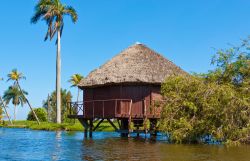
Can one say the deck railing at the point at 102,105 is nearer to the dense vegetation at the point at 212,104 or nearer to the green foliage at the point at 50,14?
the dense vegetation at the point at 212,104

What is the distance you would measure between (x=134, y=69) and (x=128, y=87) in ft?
3.86

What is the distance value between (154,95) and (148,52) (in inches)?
137

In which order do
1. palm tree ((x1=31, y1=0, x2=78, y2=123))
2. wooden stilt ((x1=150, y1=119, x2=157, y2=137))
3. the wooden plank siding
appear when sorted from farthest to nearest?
palm tree ((x1=31, y1=0, x2=78, y2=123)) → the wooden plank siding → wooden stilt ((x1=150, y1=119, x2=157, y2=137))

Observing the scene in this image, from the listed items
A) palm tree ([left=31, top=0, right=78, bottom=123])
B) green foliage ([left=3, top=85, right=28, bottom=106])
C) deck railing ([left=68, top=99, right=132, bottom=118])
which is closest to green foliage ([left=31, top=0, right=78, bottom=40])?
palm tree ([left=31, top=0, right=78, bottom=123])

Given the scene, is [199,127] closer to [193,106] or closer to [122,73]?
[193,106]

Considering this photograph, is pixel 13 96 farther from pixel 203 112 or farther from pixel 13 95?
pixel 203 112

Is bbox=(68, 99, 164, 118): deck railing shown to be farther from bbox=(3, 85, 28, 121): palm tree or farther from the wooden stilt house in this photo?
bbox=(3, 85, 28, 121): palm tree

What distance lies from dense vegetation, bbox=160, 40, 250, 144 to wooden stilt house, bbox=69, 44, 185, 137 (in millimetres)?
3198

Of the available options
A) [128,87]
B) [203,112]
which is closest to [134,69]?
[128,87]

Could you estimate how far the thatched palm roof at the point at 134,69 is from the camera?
27.5 m

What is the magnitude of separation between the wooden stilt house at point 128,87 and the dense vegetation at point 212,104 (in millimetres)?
3198

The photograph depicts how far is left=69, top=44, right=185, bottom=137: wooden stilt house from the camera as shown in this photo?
27281 millimetres

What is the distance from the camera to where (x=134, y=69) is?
28047 mm

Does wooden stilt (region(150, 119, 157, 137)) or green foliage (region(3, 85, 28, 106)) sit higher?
green foliage (region(3, 85, 28, 106))
